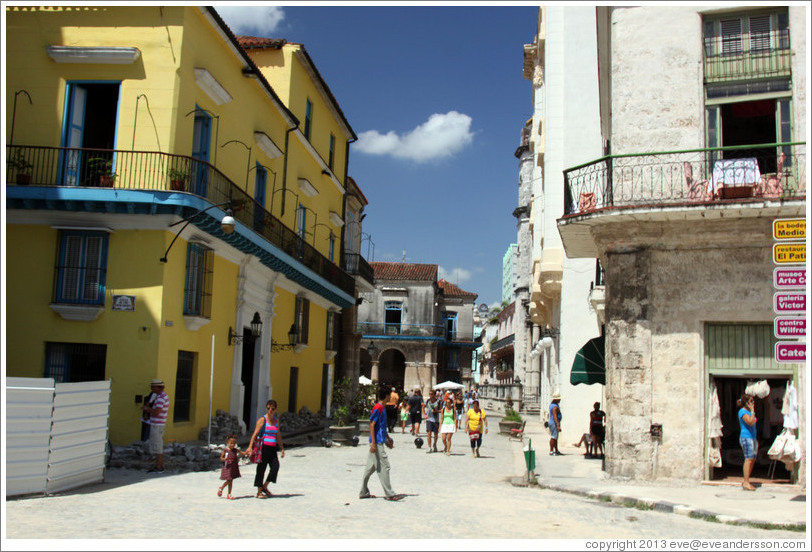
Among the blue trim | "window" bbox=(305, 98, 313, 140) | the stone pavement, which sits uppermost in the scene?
"window" bbox=(305, 98, 313, 140)

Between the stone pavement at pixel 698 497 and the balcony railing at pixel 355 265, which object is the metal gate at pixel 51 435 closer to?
the stone pavement at pixel 698 497

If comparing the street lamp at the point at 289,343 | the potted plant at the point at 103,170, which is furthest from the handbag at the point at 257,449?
the street lamp at the point at 289,343

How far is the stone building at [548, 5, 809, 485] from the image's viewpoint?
12.4 m

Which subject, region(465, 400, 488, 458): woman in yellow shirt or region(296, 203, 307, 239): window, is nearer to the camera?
region(465, 400, 488, 458): woman in yellow shirt

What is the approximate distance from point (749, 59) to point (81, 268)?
13.2 m

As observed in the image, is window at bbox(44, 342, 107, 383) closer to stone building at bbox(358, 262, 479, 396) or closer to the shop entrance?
the shop entrance

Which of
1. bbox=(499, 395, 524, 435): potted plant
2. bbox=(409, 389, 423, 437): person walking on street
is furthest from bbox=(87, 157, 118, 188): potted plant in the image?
bbox=(499, 395, 524, 435): potted plant

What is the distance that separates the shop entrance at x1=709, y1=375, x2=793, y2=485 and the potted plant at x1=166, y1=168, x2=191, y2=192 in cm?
1068

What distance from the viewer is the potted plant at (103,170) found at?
50.8 feet

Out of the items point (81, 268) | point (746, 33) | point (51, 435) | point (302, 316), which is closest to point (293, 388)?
point (302, 316)

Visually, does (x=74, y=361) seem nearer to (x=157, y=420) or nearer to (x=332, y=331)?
(x=157, y=420)

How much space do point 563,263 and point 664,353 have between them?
36.6 feet

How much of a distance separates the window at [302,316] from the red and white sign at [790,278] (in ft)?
62.0

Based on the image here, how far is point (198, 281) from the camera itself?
674 inches
